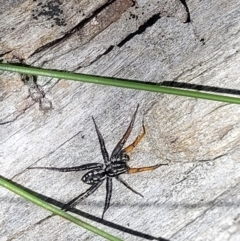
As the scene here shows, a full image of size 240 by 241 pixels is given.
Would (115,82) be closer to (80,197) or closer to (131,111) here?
(131,111)

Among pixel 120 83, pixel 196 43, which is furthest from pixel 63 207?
pixel 196 43

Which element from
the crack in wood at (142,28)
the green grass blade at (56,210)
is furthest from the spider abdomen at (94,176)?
the crack in wood at (142,28)

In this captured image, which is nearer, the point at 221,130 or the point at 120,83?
the point at 120,83

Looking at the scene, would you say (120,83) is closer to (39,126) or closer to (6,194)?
(39,126)

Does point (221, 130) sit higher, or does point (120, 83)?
point (120, 83)

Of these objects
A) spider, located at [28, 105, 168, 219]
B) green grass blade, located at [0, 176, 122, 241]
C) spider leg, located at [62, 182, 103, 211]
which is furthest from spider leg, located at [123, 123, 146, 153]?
green grass blade, located at [0, 176, 122, 241]

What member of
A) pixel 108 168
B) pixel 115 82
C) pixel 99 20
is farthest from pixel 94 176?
pixel 99 20
